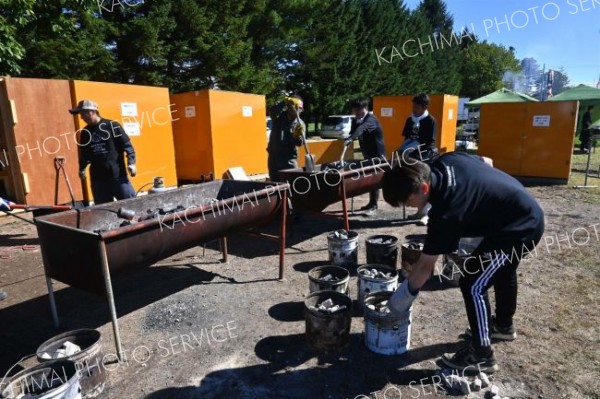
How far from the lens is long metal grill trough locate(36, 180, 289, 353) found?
2898 millimetres

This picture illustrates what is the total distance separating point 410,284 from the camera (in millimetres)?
2600

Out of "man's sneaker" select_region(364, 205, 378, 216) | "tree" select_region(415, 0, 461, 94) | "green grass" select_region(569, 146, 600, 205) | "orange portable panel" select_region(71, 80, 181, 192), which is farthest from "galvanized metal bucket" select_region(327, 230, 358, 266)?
"tree" select_region(415, 0, 461, 94)

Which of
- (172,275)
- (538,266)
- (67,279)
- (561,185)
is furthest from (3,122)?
(561,185)

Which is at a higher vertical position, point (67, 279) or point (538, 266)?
point (67, 279)

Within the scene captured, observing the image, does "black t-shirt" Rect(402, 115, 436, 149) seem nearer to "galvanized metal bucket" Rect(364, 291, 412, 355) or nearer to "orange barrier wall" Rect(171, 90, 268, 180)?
"galvanized metal bucket" Rect(364, 291, 412, 355)

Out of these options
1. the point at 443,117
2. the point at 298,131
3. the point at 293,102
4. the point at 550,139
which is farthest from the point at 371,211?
the point at 550,139

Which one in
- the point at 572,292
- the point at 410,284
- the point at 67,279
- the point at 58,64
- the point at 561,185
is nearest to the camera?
the point at 410,284

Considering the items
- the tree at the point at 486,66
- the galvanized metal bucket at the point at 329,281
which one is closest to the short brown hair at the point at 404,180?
the galvanized metal bucket at the point at 329,281

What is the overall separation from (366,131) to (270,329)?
412 centimetres

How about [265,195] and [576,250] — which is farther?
[576,250]

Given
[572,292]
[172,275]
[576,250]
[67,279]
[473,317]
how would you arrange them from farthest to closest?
[576,250] < [172,275] < [572,292] < [67,279] < [473,317]

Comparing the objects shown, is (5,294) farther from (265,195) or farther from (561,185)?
(561,185)

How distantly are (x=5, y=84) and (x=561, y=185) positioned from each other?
11477mm

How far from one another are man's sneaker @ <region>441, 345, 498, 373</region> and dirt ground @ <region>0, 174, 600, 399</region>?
3.9 inches
